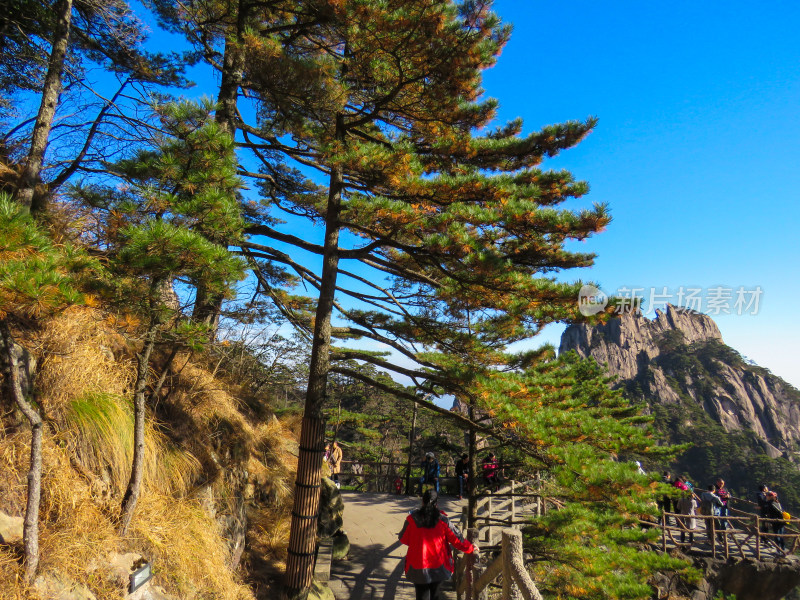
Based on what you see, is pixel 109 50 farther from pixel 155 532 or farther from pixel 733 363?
pixel 733 363

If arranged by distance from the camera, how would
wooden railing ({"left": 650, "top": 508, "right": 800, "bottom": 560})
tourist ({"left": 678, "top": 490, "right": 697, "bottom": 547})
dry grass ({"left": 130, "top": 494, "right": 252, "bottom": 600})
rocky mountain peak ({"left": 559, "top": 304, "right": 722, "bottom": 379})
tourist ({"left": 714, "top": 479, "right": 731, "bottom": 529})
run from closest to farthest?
dry grass ({"left": 130, "top": 494, "right": 252, "bottom": 600})
wooden railing ({"left": 650, "top": 508, "right": 800, "bottom": 560})
tourist ({"left": 714, "top": 479, "right": 731, "bottom": 529})
tourist ({"left": 678, "top": 490, "right": 697, "bottom": 547})
rocky mountain peak ({"left": 559, "top": 304, "right": 722, "bottom": 379})

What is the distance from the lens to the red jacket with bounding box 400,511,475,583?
3.65 metres

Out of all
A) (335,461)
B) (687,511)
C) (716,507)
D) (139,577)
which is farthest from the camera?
(687,511)

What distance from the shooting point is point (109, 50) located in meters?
5.58

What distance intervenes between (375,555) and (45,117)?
7.51 meters

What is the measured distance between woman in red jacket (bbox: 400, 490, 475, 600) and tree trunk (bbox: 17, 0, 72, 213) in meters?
4.70

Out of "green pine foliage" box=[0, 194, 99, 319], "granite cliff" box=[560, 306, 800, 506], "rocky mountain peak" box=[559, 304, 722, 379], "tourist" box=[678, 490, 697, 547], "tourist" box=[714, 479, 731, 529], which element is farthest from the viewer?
"rocky mountain peak" box=[559, 304, 722, 379]

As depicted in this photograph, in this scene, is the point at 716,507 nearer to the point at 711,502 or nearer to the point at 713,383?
the point at 711,502

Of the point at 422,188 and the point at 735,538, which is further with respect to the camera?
the point at 735,538

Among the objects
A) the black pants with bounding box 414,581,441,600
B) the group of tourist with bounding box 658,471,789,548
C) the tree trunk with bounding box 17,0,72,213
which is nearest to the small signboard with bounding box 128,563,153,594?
the black pants with bounding box 414,581,441,600

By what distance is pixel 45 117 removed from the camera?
388 centimetres

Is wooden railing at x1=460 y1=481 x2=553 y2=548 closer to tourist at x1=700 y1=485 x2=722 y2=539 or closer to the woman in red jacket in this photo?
the woman in red jacket

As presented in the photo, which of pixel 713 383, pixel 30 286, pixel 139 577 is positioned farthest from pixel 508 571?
pixel 713 383

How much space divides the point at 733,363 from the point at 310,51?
77515 mm
